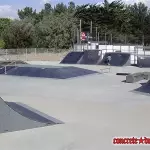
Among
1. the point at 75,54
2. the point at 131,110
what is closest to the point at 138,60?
the point at 75,54

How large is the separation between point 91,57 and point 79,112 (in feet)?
79.6

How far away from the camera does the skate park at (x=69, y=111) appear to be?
26.9 ft

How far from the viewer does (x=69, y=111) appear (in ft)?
38.1

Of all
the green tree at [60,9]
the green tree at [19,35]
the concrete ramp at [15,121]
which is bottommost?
the concrete ramp at [15,121]

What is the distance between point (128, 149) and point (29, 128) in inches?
109

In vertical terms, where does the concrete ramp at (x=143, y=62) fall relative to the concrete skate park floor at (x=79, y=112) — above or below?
above

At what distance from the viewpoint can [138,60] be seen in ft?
113

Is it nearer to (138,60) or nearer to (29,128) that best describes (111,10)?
(138,60)

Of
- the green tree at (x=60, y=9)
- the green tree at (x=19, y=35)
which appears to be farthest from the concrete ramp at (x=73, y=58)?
the green tree at (x=60, y=9)

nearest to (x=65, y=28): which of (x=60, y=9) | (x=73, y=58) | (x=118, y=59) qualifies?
(x=73, y=58)

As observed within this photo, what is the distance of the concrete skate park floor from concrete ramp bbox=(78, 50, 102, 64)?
1452 centimetres

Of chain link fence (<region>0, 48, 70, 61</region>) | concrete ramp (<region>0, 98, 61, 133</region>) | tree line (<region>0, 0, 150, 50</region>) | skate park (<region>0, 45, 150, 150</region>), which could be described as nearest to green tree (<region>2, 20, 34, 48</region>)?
tree line (<region>0, 0, 150, 50</region>)

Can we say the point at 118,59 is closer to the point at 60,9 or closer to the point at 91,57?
the point at 91,57

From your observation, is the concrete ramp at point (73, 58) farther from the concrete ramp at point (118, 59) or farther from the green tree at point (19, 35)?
the green tree at point (19, 35)
